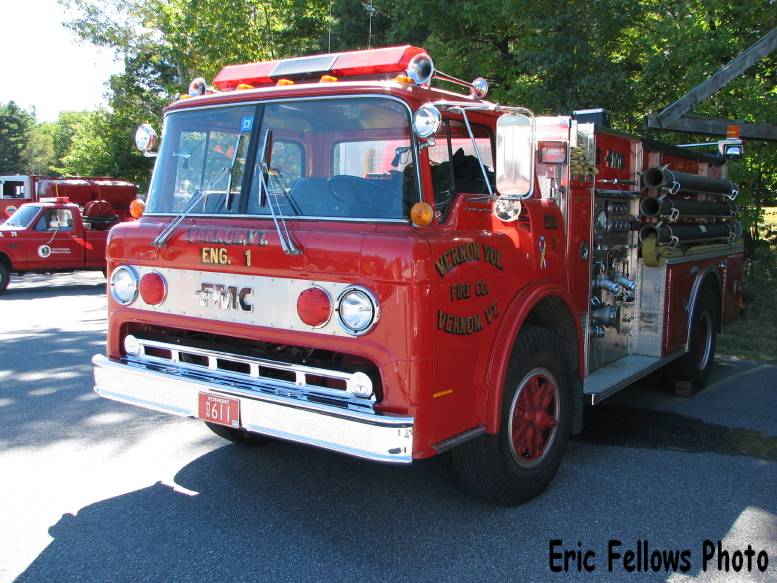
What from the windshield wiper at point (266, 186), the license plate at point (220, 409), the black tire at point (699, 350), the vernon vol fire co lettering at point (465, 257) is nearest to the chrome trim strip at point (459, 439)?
the vernon vol fire co lettering at point (465, 257)

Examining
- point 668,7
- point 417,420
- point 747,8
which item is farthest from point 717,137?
point 417,420

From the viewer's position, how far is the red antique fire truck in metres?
3.35

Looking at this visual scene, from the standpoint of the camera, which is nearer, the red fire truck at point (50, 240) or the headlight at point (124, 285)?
the headlight at point (124, 285)

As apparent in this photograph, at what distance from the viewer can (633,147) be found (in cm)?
589

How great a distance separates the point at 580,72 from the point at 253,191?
29.7 ft

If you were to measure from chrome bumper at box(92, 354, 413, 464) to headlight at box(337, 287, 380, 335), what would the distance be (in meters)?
0.38

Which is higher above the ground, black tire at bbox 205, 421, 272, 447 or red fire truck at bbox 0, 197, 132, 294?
red fire truck at bbox 0, 197, 132, 294

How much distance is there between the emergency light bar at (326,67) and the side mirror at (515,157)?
2.34ft

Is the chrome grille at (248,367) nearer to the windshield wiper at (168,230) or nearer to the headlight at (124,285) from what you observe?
the headlight at (124,285)

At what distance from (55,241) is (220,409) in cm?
1332

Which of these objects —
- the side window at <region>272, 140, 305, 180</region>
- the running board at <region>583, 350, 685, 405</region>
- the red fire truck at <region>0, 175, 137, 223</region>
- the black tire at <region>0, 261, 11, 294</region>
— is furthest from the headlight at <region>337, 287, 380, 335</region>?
the red fire truck at <region>0, 175, 137, 223</region>

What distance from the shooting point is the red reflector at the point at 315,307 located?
136 inches

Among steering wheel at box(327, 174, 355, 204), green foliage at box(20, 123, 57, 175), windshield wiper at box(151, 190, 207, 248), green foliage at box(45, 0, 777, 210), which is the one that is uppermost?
green foliage at box(20, 123, 57, 175)

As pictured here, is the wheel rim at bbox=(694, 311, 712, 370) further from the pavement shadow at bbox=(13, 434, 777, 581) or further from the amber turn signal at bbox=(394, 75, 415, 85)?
the amber turn signal at bbox=(394, 75, 415, 85)
